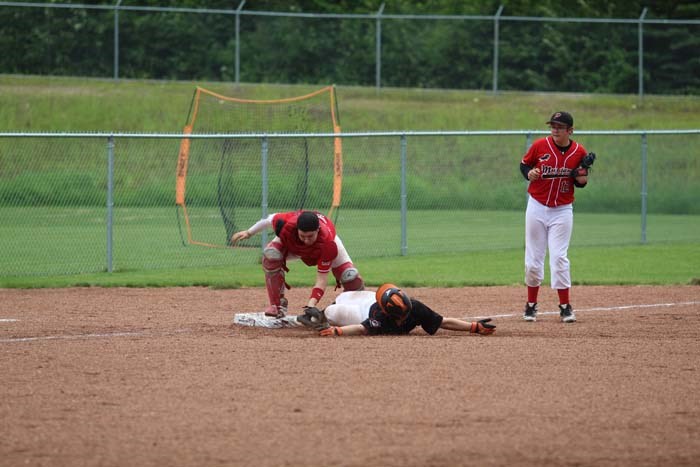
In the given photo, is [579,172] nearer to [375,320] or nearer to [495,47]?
[375,320]

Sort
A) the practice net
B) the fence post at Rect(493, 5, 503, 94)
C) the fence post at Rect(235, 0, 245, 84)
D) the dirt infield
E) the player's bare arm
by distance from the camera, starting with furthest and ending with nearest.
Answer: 1. the fence post at Rect(235, 0, 245, 84)
2. the fence post at Rect(493, 5, 503, 94)
3. the practice net
4. the player's bare arm
5. the dirt infield

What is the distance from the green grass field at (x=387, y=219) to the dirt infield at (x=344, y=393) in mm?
4341

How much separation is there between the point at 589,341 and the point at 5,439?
214 inches

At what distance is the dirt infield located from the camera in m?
6.01

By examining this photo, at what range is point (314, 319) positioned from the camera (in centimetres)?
1022

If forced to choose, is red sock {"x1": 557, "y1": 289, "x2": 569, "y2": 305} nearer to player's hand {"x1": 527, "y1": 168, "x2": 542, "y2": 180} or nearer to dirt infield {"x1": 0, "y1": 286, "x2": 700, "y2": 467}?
dirt infield {"x1": 0, "y1": 286, "x2": 700, "y2": 467}

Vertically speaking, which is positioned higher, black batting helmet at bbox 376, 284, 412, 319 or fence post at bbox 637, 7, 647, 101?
fence post at bbox 637, 7, 647, 101

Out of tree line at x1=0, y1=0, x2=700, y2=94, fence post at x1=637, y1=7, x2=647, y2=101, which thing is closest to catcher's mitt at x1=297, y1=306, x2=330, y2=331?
fence post at x1=637, y1=7, x2=647, y2=101

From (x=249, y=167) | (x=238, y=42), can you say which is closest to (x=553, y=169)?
(x=249, y=167)

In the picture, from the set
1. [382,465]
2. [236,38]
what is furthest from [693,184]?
[382,465]

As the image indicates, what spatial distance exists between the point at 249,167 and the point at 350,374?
15696 millimetres

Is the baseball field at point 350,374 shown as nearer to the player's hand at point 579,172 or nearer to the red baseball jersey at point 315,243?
the red baseball jersey at point 315,243

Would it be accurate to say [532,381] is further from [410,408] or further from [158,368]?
[158,368]

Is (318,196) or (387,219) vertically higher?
(318,196)
